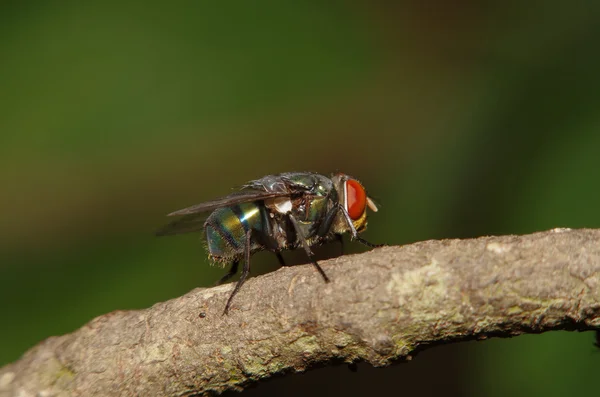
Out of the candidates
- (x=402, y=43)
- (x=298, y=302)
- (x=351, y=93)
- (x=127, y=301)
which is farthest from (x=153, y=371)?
(x=402, y=43)

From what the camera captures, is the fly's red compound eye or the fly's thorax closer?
the fly's thorax

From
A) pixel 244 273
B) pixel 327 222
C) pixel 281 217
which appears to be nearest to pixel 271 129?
pixel 281 217

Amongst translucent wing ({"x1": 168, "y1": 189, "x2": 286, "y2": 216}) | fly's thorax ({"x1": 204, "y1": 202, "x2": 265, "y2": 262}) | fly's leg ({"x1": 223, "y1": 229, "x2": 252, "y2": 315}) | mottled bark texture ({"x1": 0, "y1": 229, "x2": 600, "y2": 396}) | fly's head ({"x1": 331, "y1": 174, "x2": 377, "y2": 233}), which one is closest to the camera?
mottled bark texture ({"x1": 0, "y1": 229, "x2": 600, "y2": 396})

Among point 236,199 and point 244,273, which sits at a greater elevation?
point 236,199

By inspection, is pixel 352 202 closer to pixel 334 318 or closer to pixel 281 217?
pixel 281 217

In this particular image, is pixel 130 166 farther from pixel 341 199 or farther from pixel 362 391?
pixel 362 391

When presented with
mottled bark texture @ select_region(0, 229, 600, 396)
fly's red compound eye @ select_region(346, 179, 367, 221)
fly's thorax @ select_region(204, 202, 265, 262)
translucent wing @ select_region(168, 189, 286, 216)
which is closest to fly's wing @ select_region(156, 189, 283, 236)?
translucent wing @ select_region(168, 189, 286, 216)

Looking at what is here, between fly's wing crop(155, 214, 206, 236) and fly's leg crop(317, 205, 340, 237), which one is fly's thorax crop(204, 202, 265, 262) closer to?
fly's wing crop(155, 214, 206, 236)
